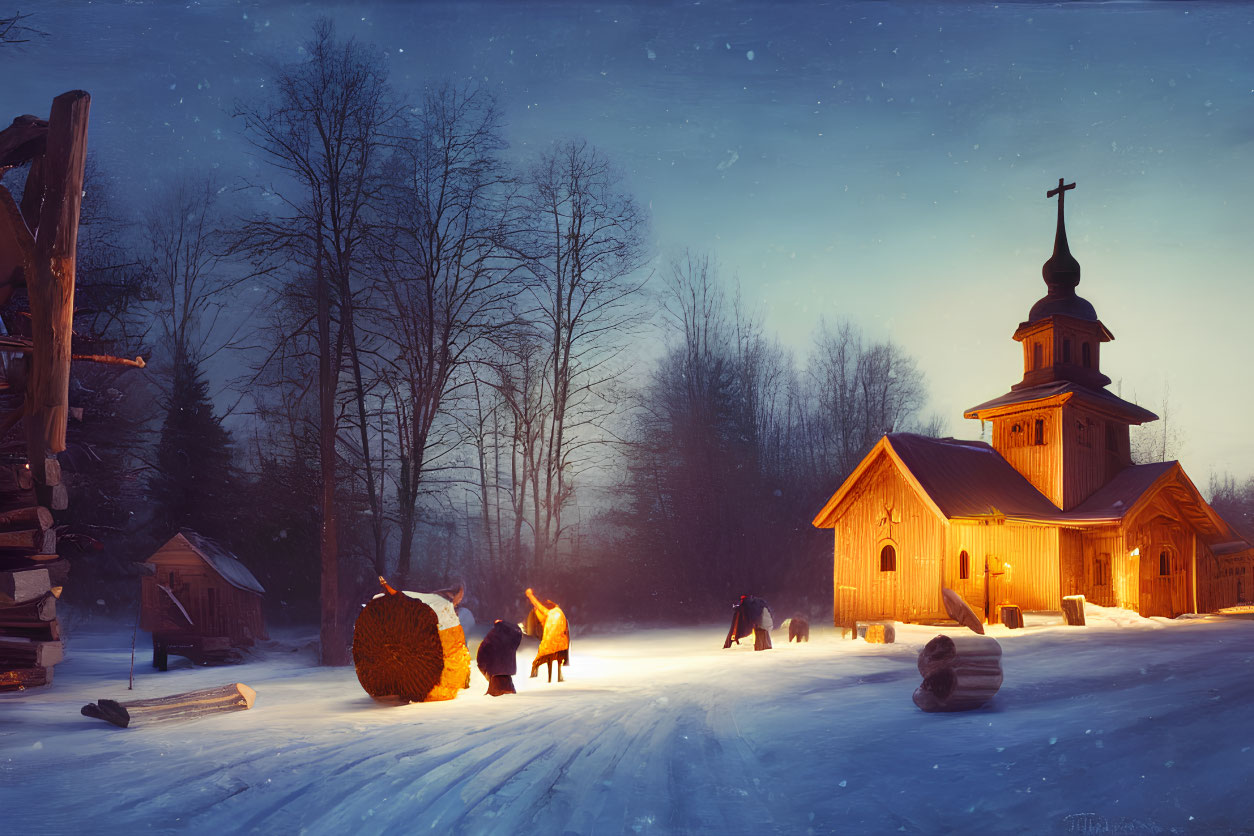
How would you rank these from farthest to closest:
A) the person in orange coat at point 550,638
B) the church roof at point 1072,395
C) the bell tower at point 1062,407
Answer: the bell tower at point 1062,407 < the church roof at point 1072,395 < the person in orange coat at point 550,638

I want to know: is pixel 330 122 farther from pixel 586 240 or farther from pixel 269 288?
pixel 586 240

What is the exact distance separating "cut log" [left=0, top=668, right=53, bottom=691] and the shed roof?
20.4 feet

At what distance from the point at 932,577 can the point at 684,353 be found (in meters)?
16.1

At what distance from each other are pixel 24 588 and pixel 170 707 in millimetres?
4583

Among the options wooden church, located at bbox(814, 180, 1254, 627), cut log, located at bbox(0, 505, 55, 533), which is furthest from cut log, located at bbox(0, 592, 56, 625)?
wooden church, located at bbox(814, 180, 1254, 627)

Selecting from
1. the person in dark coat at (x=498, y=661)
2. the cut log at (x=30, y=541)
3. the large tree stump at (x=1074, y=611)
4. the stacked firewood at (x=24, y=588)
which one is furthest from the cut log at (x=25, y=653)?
the large tree stump at (x=1074, y=611)

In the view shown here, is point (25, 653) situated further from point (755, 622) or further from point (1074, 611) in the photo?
point (1074, 611)

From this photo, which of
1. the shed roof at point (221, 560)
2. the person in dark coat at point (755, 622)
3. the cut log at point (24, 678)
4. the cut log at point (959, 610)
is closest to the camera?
the cut log at point (24, 678)

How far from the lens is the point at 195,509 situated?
22.8 m

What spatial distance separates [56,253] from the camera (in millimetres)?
8484

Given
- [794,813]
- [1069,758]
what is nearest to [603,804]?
[794,813]

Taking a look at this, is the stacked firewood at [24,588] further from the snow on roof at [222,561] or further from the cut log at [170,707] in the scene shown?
the snow on roof at [222,561]

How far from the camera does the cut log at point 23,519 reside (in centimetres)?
1226

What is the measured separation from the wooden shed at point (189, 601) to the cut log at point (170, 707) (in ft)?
33.2
